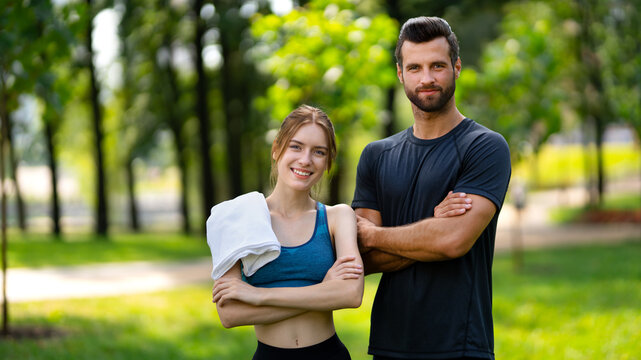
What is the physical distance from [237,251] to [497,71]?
12088 mm

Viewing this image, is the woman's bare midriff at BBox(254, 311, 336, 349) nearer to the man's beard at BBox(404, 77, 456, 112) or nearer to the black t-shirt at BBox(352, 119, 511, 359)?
the black t-shirt at BBox(352, 119, 511, 359)

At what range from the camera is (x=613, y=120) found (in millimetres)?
24156

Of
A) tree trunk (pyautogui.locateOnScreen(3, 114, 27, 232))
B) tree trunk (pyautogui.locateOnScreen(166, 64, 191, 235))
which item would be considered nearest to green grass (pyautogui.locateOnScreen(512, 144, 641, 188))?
tree trunk (pyautogui.locateOnScreen(166, 64, 191, 235))

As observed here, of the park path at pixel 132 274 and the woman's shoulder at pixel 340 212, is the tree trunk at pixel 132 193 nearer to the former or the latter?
the park path at pixel 132 274

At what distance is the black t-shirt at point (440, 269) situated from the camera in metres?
2.84

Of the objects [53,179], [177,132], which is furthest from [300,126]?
[53,179]

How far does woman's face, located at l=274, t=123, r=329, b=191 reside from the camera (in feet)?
9.82

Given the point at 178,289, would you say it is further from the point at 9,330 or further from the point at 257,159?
the point at 257,159

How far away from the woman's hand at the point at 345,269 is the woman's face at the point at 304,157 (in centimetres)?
36

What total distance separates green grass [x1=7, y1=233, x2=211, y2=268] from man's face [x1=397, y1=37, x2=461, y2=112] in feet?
46.9

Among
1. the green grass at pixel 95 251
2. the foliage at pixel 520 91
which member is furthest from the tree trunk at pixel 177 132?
the foliage at pixel 520 91

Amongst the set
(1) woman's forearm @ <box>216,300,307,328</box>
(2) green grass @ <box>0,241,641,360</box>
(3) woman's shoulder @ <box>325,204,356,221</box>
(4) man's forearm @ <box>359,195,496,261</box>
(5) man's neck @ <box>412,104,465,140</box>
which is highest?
(5) man's neck @ <box>412,104,465,140</box>

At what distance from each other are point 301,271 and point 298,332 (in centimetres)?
27

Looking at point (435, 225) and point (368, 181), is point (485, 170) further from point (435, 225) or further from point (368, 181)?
point (368, 181)
